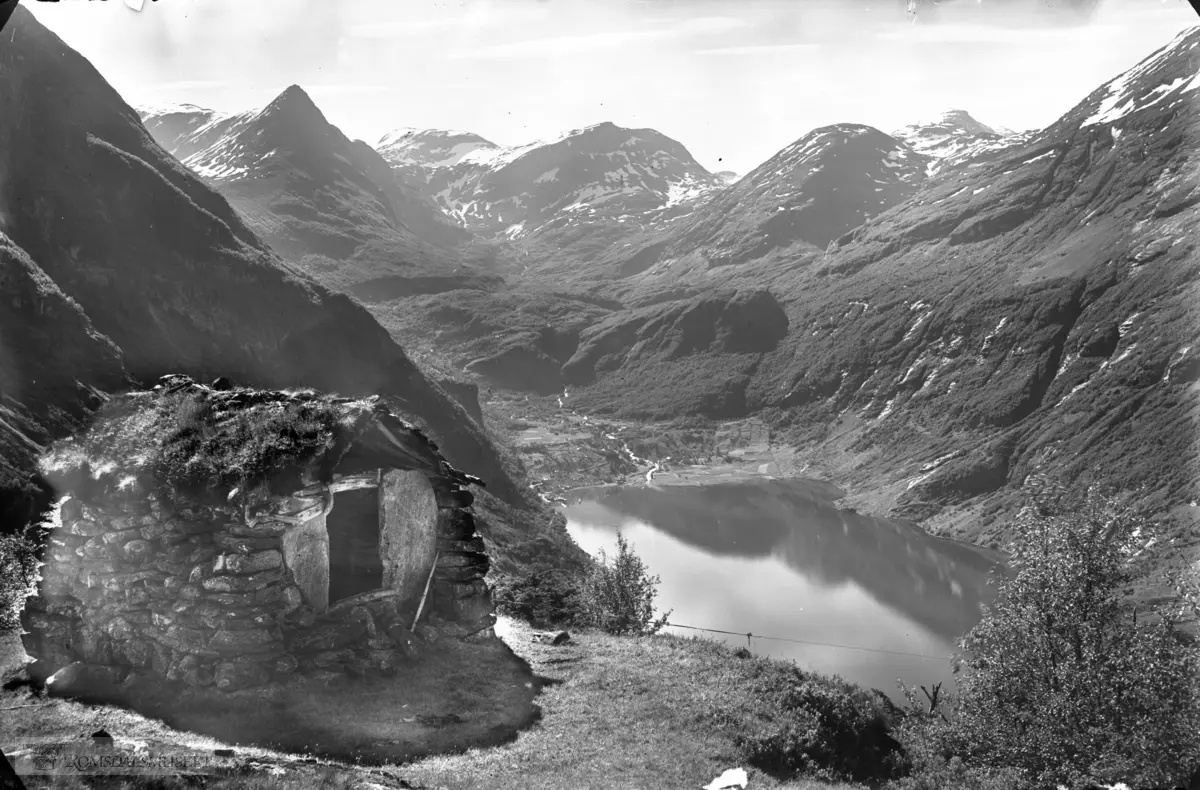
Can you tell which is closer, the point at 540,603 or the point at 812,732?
the point at 812,732

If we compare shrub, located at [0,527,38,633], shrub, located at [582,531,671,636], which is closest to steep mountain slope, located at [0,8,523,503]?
shrub, located at [582,531,671,636]

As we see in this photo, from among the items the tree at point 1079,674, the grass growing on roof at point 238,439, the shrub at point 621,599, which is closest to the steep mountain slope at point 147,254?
the shrub at point 621,599

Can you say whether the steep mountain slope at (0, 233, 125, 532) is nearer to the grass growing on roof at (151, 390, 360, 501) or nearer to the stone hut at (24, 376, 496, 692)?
the stone hut at (24, 376, 496, 692)

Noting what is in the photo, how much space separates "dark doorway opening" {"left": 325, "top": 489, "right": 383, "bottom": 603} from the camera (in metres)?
22.6

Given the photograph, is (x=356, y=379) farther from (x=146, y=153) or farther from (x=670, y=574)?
(x=670, y=574)

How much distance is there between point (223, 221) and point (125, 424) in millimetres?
96461

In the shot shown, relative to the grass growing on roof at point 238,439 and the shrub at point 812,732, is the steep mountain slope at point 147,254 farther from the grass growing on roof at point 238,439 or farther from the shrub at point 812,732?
the shrub at point 812,732

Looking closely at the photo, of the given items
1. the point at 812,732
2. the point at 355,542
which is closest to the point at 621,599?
the point at 355,542

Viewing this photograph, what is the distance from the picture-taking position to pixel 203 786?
45.3ft

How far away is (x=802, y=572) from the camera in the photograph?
119062mm

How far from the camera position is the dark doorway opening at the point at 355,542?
22594 mm

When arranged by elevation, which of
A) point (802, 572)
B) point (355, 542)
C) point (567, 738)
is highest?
point (355, 542)

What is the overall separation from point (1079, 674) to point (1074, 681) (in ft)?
1.10

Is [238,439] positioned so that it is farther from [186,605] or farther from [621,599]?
[621,599]
